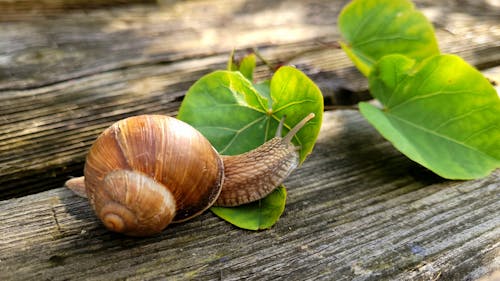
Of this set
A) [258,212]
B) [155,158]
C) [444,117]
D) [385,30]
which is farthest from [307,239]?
[385,30]

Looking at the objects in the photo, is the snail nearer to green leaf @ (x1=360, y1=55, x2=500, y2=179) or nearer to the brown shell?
the brown shell

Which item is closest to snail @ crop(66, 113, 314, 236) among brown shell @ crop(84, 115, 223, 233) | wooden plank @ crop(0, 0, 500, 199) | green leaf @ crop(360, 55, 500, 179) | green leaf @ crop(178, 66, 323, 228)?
brown shell @ crop(84, 115, 223, 233)

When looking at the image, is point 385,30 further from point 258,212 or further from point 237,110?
point 258,212

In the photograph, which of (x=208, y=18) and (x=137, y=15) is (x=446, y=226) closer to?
(x=208, y=18)

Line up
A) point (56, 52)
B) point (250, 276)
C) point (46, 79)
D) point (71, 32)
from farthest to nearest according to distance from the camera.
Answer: point (71, 32) < point (56, 52) < point (46, 79) < point (250, 276)

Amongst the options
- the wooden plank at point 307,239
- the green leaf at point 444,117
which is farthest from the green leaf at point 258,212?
the green leaf at point 444,117

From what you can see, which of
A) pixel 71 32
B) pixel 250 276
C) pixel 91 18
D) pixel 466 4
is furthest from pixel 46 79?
pixel 466 4
